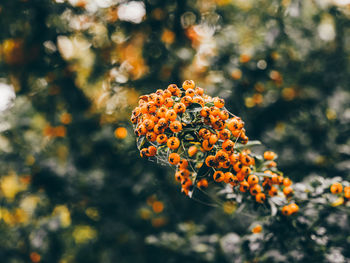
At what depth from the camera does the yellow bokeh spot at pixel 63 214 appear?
11.6 feet

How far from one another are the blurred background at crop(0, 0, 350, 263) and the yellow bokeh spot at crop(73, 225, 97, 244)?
0.03 meters

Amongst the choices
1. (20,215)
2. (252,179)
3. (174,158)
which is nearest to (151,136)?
(174,158)

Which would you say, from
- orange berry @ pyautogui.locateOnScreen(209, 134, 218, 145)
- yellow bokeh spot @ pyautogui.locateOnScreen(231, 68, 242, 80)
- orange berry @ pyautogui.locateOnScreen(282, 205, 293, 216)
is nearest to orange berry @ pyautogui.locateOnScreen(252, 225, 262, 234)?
orange berry @ pyautogui.locateOnScreen(282, 205, 293, 216)

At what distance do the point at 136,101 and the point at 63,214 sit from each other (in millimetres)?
1887

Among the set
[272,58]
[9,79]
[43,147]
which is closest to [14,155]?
[43,147]

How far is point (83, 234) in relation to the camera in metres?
3.89

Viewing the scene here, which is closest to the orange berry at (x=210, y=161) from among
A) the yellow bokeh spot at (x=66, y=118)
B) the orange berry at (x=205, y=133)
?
the orange berry at (x=205, y=133)

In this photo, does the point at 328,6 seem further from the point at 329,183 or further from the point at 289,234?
the point at 289,234

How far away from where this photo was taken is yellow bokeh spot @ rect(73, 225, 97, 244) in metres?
3.72

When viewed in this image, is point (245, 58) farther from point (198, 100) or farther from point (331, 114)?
point (198, 100)

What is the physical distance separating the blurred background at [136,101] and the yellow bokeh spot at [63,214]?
0.02 meters

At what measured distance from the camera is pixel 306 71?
134 inches

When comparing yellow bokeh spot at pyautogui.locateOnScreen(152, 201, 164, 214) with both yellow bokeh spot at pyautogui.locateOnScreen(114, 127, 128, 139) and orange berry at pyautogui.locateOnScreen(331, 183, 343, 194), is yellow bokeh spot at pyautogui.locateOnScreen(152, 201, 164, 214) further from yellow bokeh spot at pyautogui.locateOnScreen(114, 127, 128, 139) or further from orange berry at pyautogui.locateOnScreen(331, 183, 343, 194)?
orange berry at pyautogui.locateOnScreen(331, 183, 343, 194)

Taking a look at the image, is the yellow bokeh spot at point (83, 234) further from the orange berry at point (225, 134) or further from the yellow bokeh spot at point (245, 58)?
the orange berry at point (225, 134)
